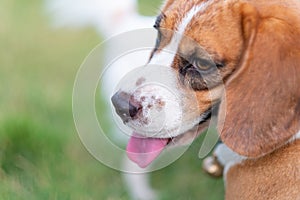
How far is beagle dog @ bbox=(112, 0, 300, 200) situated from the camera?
2658mm

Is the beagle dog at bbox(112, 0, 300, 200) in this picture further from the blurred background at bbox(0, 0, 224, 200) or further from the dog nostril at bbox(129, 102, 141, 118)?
the blurred background at bbox(0, 0, 224, 200)

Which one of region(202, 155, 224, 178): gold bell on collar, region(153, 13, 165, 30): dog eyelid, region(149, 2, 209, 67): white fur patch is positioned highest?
region(153, 13, 165, 30): dog eyelid

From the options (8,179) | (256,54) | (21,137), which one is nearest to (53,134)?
(21,137)

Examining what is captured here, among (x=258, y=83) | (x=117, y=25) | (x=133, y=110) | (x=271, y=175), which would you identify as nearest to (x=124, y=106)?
(x=133, y=110)

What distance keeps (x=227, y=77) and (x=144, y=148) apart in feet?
1.64

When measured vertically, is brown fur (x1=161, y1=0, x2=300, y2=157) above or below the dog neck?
above

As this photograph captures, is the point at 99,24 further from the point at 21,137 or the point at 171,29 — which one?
the point at 171,29

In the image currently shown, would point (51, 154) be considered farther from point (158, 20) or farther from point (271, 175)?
point (271, 175)

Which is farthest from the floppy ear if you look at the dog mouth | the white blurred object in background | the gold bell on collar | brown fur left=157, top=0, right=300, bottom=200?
the white blurred object in background

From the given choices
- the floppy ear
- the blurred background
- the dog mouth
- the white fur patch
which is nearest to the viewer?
the floppy ear

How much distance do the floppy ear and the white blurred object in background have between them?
2.04 ft

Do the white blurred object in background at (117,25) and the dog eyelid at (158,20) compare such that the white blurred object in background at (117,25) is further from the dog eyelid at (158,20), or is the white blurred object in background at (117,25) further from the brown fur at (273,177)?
the brown fur at (273,177)

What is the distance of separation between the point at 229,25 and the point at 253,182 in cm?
62

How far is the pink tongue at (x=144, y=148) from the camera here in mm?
2926
